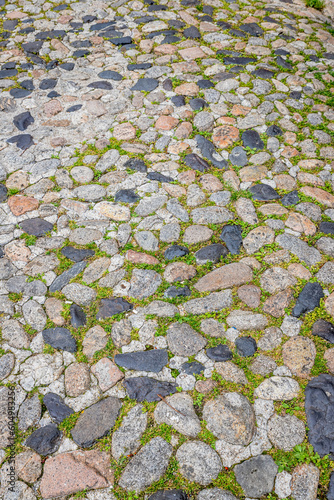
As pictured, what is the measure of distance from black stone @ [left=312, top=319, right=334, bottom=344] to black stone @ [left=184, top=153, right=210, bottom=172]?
1.96m

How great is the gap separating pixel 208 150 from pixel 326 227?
151cm

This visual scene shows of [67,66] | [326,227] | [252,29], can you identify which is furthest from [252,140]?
[67,66]

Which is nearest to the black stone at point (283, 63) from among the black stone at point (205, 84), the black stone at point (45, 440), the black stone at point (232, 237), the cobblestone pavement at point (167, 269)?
the cobblestone pavement at point (167, 269)

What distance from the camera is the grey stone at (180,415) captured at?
2428mm

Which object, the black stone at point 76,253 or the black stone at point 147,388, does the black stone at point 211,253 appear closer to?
the black stone at point 76,253

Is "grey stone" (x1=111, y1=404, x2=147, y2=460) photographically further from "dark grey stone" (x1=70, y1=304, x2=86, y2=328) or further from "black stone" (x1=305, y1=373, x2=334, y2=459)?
"black stone" (x1=305, y1=373, x2=334, y2=459)

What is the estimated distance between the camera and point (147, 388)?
8.58ft

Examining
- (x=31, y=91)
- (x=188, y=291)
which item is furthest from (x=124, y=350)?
(x=31, y=91)

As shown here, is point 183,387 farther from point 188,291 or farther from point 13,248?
point 13,248

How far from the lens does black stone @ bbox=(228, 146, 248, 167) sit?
13.5 feet

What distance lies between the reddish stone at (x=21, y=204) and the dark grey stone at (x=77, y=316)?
1.27 meters

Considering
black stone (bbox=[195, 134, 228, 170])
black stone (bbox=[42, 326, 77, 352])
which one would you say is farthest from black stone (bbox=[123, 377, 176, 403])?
black stone (bbox=[195, 134, 228, 170])

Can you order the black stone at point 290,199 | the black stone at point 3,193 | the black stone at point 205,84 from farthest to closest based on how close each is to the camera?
the black stone at point 205,84, the black stone at point 3,193, the black stone at point 290,199

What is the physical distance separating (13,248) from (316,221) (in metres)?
2.79
